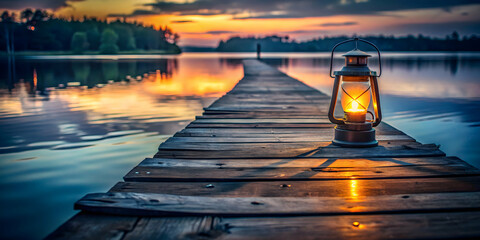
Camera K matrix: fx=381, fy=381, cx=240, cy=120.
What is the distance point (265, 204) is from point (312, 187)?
1.49 feet

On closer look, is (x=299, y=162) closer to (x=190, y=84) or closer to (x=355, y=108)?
(x=355, y=108)

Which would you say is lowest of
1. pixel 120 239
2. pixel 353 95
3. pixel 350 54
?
pixel 120 239

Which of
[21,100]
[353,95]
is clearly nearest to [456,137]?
[353,95]

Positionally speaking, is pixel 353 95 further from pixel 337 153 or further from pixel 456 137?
pixel 456 137

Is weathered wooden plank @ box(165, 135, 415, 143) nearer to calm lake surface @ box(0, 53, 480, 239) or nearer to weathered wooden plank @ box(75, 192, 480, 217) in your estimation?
calm lake surface @ box(0, 53, 480, 239)

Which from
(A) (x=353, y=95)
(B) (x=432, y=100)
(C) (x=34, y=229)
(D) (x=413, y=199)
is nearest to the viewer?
(D) (x=413, y=199)

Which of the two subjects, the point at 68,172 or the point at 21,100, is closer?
the point at 68,172

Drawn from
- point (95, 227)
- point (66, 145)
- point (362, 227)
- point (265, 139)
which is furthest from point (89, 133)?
point (362, 227)

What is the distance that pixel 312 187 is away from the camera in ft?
7.88

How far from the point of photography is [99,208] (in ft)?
6.46

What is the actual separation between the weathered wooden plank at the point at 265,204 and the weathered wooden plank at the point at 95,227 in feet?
0.14

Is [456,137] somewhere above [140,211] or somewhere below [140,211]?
below

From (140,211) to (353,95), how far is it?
2.35 meters

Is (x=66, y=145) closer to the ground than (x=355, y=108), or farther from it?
closer to the ground
